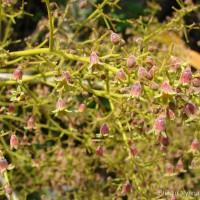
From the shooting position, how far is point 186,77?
127cm

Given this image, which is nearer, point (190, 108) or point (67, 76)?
point (190, 108)

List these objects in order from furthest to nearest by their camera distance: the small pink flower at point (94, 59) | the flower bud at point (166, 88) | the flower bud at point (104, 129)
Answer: the flower bud at point (104, 129)
the small pink flower at point (94, 59)
the flower bud at point (166, 88)

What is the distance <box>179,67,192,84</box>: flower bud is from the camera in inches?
49.9

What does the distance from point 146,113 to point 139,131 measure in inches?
8.2

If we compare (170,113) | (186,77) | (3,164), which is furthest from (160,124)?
(3,164)

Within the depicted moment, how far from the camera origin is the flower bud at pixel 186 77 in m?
1.27

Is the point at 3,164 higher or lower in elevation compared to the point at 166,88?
lower

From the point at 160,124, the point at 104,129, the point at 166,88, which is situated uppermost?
the point at 166,88

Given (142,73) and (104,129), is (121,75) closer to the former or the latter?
(142,73)

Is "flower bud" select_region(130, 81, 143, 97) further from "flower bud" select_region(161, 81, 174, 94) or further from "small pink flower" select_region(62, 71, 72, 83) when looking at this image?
"small pink flower" select_region(62, 71, 72, 83)

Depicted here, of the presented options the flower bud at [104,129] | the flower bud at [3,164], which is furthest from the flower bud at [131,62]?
the flower bud at [3,164]

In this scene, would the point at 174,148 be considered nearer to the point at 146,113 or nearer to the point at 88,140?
the point at 88,140

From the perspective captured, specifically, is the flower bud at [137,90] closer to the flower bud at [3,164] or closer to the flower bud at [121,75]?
the flower bud at [121,75]

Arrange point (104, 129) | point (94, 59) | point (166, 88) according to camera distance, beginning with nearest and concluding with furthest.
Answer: point (166, 88) → point (94, 59) → point (104, 129)
